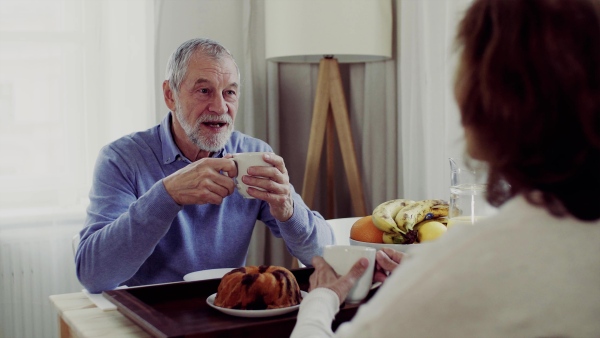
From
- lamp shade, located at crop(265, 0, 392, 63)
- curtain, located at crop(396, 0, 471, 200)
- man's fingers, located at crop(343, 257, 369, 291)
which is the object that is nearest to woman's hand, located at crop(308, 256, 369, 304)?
man's fingers, located at crop(343, 257, 369, 291)

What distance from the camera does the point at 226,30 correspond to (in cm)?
302

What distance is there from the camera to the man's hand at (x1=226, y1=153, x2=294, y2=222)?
1478 mm

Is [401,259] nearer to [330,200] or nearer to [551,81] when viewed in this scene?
[551,81]

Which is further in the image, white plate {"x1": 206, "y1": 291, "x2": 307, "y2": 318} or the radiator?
Answer: the radiator

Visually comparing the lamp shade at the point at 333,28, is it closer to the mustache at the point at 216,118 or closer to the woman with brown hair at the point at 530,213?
the mustache at the point at 216,118

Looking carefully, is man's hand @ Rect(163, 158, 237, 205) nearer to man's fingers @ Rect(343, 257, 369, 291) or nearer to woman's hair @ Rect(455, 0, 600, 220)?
man's fingers @ Rect(343, 257, 369, 291)

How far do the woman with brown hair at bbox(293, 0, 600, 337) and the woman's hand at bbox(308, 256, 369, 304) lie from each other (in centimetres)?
32

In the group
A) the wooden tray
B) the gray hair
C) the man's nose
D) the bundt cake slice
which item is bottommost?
the wooden tray

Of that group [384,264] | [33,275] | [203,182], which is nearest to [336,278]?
[384,264]

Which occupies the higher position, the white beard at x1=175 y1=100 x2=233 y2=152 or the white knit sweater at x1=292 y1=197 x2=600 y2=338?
the white beard at x1=175 y1=100 x2=233 y2=152

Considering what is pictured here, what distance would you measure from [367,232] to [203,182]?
378mm

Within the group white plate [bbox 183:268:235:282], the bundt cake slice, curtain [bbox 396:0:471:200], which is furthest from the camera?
curtain [bbox 396:0:471:200]

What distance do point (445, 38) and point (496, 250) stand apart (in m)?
1.79

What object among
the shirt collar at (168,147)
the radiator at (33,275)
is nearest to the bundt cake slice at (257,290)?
the shirt collar at (168,147)
